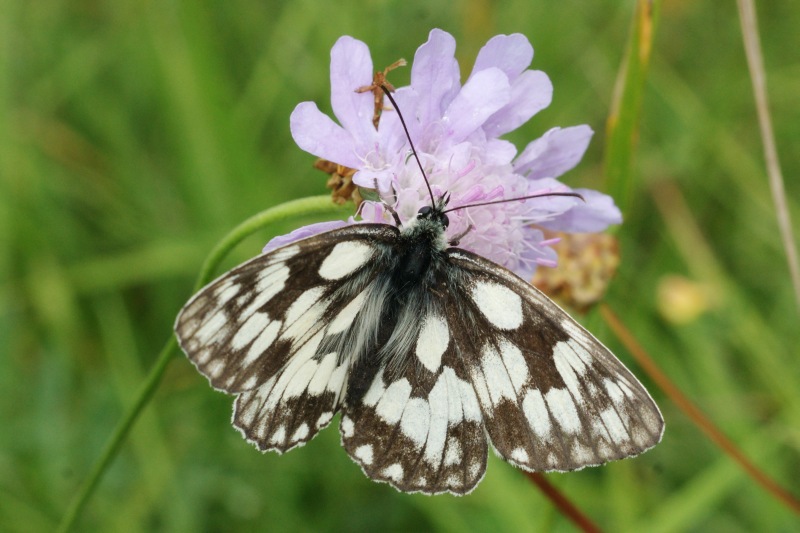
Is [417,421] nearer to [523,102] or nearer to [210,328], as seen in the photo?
[210,328]

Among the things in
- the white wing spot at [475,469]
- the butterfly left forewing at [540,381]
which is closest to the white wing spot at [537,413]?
the butterfly left forewing at [540,381]

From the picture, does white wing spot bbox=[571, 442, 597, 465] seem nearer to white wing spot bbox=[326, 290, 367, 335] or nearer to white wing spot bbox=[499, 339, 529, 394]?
white wing spot bbox=[499, 339, 529, 394]

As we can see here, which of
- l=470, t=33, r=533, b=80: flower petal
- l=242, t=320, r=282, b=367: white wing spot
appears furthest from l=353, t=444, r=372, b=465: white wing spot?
l=470, t=33, r=533, b=80: flower petal

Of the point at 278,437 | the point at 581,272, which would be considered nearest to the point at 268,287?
the point at 278,437

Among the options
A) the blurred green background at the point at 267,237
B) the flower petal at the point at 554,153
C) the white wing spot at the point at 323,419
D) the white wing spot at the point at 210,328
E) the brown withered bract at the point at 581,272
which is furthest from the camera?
the blurred green background at the point at 267,237

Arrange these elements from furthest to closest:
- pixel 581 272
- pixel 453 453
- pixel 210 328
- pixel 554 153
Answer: pixel 581 272 → pixel 554 153 → pixel 453 453 → pixel 210 328

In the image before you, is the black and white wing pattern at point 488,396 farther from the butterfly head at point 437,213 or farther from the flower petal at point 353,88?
the flower petal at point 353,88
